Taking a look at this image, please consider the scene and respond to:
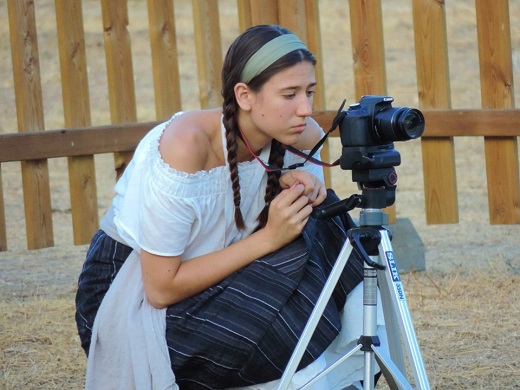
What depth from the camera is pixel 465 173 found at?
7.38 metres

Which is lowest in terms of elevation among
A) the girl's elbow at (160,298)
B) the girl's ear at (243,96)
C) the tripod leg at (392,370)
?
the tripod leg at (392,370)

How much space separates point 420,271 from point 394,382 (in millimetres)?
2449

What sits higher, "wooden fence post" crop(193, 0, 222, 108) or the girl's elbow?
"wooden fence post" crop(193, 0, 222, 108)

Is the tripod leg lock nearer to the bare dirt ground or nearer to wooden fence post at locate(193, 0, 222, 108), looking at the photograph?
the bare dirt ground

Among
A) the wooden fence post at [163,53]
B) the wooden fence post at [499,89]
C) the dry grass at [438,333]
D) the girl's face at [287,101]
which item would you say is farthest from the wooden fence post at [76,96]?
the girl's face at [287,101]

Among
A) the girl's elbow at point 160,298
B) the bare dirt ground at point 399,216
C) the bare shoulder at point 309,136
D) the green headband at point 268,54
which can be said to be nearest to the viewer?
the green headband at point 268,54

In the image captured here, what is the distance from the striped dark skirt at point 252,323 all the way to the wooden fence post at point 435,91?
6.77ft

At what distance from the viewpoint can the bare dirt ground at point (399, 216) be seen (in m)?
3.70

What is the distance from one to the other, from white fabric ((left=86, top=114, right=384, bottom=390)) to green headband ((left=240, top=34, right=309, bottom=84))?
0.95ft

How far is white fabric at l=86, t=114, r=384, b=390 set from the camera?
8.19ft

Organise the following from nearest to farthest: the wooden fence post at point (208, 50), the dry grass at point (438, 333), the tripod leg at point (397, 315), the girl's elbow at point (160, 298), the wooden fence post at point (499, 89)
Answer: the tripod leg at point (397, 315) < the girl's elbow at point (160, 298) < the dry grass at point (438, 333) < the wooden fence post at point (499, 89) < the wooden fence post at point (208, 50)

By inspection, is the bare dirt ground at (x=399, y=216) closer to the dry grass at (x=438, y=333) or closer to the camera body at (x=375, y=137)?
the dry grass at (x=438, y=333)

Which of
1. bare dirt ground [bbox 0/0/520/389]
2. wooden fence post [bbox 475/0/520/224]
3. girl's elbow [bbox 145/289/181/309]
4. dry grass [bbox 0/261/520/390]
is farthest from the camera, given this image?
wooden fence post [bbox 475/0/520/224]

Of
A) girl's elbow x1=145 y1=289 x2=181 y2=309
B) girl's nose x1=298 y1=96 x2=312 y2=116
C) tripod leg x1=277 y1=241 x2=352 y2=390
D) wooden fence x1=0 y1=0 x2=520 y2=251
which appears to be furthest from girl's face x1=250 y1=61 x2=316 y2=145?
wooden fence x1=0 y1=0 x2=520 y2=251
